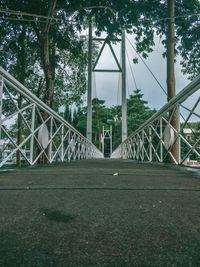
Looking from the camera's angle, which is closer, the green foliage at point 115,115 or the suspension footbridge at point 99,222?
the suspension footbridge at point 99,222

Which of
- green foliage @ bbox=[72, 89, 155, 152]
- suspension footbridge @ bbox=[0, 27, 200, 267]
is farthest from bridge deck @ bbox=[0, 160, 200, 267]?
green foliage @ bbox=[72, 89, 155, 152]

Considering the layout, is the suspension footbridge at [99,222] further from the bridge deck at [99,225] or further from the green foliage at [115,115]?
the green foliage at [115,115]

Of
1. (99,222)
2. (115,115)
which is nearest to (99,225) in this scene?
(99,222)

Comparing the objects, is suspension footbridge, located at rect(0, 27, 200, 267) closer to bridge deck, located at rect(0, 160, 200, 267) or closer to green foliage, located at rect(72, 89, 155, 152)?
bridge deck, located at rect(0, 160, 200, 267)

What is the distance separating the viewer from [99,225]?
5.21ft

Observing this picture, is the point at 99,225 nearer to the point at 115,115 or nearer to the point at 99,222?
the point at 99,222

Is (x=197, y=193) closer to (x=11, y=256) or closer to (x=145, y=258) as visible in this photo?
(x=145, y=258)

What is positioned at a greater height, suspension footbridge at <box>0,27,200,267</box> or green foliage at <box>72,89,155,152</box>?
green foliage at <box>72,89,155,152</box>

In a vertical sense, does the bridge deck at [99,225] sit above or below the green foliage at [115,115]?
below

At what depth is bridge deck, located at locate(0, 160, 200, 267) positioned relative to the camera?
4.18 ft

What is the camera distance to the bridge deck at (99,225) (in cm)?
128

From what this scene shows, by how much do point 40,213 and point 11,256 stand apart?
0.48 metres

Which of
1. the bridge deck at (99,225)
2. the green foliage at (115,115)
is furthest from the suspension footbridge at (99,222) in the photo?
the green foliage at (115,115)

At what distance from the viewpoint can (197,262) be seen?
1238 millimetres
